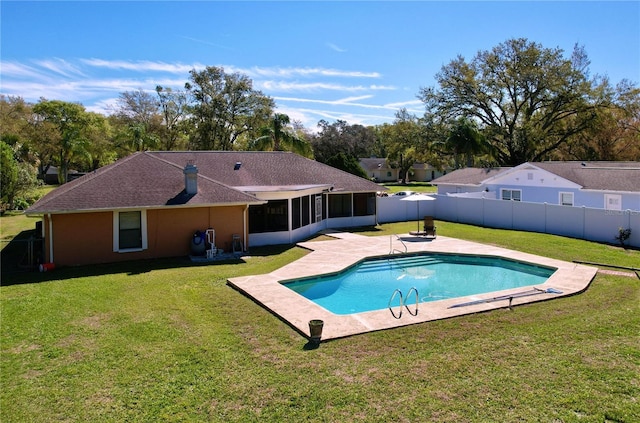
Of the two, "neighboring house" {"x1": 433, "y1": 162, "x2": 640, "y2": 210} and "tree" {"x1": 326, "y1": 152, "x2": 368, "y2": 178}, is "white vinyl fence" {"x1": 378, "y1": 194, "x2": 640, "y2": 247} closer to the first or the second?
"neighboring house" {"x1": 433, "y1": 162, "x2": 640, "y2": 210}

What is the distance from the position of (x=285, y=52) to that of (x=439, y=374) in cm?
2430

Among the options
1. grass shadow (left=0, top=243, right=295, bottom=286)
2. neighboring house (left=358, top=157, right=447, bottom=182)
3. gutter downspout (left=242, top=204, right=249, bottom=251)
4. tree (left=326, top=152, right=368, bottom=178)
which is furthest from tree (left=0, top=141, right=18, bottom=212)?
neighboring house (left=358, top=157, right=447, bottom=182)

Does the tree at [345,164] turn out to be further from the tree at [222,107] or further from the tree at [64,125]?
the tree at [64,125]

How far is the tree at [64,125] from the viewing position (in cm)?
4772

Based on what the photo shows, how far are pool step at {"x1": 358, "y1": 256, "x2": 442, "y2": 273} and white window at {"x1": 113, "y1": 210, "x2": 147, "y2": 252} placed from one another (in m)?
8.37

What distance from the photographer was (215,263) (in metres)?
16.0

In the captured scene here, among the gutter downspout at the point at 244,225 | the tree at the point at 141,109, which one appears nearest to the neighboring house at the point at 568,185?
the gutter downspout at the point at 244,225

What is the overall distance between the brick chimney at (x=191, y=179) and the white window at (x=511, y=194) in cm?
2290

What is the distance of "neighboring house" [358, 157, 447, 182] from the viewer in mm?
78375

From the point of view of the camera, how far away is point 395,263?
17.4 meters

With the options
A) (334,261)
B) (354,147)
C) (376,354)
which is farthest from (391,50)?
(354,147)

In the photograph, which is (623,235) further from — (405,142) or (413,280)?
(405,142)

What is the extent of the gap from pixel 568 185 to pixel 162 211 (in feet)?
77.7

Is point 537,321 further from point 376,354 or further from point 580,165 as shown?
point 580,165
